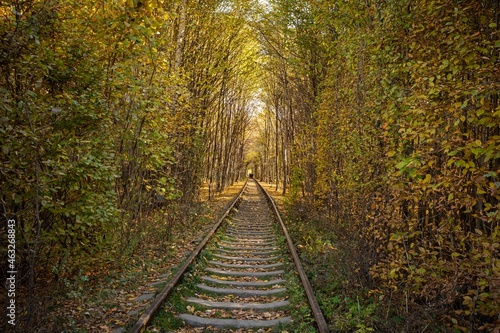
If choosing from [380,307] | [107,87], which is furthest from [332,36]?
[380,307]

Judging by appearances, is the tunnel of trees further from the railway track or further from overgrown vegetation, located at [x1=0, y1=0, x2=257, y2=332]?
the railway track

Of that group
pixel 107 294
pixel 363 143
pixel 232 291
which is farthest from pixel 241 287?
pixel 363 143

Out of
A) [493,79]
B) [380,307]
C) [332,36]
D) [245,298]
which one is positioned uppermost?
[332,36]

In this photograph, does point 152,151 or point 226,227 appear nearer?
point 152,151

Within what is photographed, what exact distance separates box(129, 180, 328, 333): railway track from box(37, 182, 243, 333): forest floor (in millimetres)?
410

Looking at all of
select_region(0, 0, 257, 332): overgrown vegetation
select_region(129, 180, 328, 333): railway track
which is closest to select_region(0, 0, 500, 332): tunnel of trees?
select_region(0, 0, 257, 332): overgrown vegetation

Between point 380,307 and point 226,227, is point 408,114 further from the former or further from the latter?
point 226,227

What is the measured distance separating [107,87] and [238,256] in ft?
18.2

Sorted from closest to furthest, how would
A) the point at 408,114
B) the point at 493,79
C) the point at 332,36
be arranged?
the point at 493,79 → the point at 408,114 → the point at 332,36

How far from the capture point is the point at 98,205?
16.3 feet

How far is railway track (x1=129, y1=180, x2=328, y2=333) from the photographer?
4.78 meters

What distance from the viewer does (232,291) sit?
20.1ft

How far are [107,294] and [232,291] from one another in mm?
2182

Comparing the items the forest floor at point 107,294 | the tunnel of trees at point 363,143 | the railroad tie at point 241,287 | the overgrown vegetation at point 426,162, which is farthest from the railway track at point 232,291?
the tunnel of trees at point 363,143
